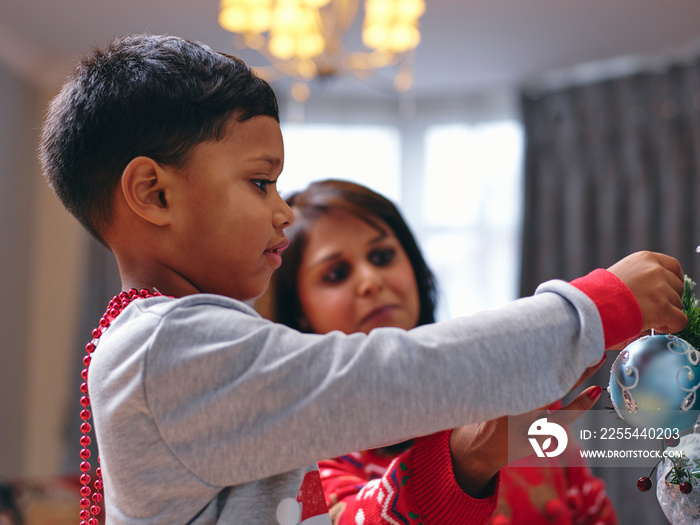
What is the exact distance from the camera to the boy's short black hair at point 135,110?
69 centimetres

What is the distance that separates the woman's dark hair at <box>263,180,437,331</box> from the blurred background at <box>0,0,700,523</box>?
1.90 m

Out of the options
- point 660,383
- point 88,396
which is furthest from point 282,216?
point 660,383

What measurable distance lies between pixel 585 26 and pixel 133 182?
3433mm

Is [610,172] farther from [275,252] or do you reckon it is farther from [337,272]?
[275,252]

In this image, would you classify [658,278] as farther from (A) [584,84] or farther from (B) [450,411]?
(A) [584,84]

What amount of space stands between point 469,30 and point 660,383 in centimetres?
327

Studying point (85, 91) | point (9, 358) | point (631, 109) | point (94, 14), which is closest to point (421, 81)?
point (631, 109)

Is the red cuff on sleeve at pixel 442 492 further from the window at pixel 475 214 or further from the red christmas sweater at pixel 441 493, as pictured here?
the window at pixel 475 214

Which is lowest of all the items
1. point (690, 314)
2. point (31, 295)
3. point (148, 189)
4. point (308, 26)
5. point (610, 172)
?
point (31, 295)

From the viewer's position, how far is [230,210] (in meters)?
0.69

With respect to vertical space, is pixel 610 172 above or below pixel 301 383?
above

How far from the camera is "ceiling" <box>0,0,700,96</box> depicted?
132 inches

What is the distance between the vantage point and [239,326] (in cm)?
59

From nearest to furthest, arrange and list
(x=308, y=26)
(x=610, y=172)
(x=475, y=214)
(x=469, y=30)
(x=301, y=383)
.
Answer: (x=301, y=383) → (x=308, y=26) → (x=469, y=30) → (x=610, y=172) → (x=475, y=214)
